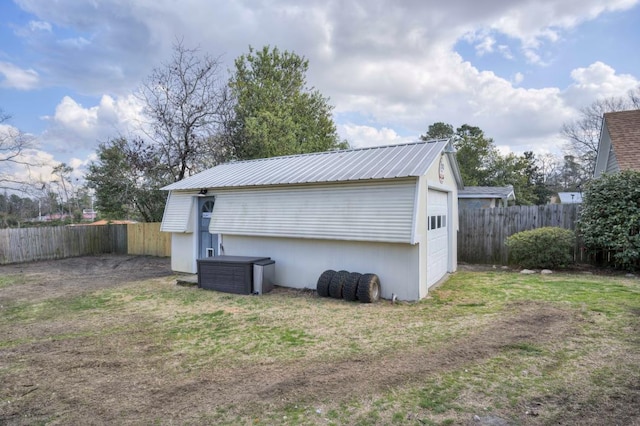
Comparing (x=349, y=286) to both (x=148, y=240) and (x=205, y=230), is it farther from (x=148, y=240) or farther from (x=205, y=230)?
(x=148, y=240)

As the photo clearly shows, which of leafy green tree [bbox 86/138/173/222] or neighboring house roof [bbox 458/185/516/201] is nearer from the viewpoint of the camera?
leafy green tree [bbox 86/138/173/222]

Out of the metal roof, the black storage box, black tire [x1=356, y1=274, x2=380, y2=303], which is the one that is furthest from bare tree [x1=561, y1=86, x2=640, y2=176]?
the black storage box

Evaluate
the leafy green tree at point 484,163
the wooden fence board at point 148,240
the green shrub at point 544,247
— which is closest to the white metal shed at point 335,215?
the green shrub at point 544,247

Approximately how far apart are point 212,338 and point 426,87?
13.1 meters

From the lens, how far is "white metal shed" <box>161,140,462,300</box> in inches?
262

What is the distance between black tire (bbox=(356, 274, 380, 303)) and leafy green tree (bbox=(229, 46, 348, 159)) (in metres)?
12.5

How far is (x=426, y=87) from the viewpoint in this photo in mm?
14258

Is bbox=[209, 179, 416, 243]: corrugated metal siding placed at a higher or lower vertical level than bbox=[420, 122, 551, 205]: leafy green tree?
lower

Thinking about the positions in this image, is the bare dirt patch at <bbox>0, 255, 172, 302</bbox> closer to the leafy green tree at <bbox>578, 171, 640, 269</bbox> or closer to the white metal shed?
the white metal shed

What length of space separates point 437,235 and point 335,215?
2.76 m

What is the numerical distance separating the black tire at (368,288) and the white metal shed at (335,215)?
26 cm

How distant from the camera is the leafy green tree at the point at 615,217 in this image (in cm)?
839

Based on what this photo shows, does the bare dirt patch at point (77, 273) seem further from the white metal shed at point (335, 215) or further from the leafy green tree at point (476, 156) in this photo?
the leafy green tree at point (476, 156)

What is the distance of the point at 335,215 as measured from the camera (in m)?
7.25
